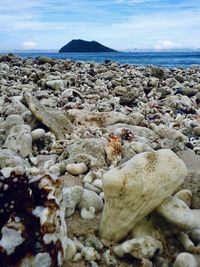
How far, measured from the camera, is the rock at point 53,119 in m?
4.63

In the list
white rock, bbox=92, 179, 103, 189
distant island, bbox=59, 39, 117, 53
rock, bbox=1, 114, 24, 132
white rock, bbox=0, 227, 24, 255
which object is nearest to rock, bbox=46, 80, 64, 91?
rock, bbox=1, 114, 24, 132

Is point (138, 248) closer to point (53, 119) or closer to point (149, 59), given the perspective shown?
point (53, 119)

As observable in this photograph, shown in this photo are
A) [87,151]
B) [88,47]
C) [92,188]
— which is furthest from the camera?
[88,47]

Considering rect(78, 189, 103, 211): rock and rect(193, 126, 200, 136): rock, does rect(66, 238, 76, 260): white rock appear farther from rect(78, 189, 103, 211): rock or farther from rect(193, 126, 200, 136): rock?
rect(193, 126, 200, 136): rock

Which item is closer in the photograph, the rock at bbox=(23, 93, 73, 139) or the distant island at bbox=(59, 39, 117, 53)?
the rock at bbox=(23, 93, 73, 139)

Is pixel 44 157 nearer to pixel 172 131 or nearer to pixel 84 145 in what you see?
pixel 84 145

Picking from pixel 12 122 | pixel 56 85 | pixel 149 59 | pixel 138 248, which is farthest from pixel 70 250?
pixel 149 59

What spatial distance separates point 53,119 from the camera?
191 inches

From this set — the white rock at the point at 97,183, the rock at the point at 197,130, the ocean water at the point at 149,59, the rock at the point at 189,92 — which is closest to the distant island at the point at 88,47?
the ocean water at the point at 149,59

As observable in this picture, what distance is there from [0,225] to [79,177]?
1.32m

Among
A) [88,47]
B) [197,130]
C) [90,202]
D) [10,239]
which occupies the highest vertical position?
[10,239]

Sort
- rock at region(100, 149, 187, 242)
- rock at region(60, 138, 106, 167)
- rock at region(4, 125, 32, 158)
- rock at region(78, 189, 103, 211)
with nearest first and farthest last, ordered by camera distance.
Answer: rock at region(100, 149, 187, 242), rock at region(78, 189, 103, 211), rock at region(60, 138, 106, 167), rock at region(4, 125, 32, 158)

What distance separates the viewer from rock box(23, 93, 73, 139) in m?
4.63

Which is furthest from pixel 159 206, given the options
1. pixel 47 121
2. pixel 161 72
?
pixel 161 72
